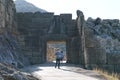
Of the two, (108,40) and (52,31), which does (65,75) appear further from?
(52,31)

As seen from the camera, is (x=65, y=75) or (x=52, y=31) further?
(x=52, y=31)

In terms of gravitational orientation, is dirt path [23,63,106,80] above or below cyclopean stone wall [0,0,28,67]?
below

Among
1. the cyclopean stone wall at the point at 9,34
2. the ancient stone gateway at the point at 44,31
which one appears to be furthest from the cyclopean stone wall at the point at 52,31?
the cyclopean stone wall at the point at 9,34

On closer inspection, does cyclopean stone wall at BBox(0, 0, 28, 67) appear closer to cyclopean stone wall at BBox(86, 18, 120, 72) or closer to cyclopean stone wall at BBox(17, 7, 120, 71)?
cyclopean stone wall at BBox(17, 7, 120, 71)

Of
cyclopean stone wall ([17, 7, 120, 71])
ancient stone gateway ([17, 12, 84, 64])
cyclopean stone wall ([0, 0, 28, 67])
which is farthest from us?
ancient stone gateway ([17, 12, 84, 64])

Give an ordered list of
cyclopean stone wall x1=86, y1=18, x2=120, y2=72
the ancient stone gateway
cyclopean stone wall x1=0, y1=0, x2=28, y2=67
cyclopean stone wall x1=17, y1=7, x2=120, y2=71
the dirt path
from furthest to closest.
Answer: the ancient stone gateway, cyclopean stone wall x1=17, y1=7, x2=120, y2=71, cyclopean stone wall x1=86, y1=18, x2=120, y2=72, cyclopean stone wall x1=0, y1=0, x2=28, y2=67, the dirt path

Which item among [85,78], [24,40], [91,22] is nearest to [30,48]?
[24,40]

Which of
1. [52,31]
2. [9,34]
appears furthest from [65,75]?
[52,31]

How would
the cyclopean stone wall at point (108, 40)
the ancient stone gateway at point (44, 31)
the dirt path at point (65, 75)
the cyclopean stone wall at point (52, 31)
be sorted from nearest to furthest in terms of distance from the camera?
the dirt path at point (65, 75) < the cyclopean stone wall at point (108, 40) < the cyclopean stone wall at point (52, 31) < the ancient stone gateway at point (44, 31)

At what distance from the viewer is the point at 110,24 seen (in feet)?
69.8

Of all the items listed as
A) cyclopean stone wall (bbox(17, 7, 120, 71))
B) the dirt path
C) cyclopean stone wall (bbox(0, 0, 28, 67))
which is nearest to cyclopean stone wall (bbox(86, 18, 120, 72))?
cyclopean stone wall (bbox(17, 7, 120, 71))

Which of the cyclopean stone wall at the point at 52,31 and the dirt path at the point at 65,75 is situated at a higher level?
the cyclopean stone wall at the point at 52,31

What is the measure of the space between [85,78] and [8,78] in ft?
18.2

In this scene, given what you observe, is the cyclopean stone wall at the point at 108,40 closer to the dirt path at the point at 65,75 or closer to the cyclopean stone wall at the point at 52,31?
the cyclopean stone wall at the point at 52,31
